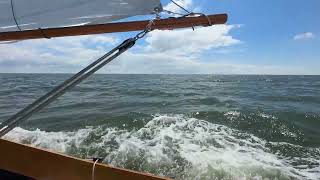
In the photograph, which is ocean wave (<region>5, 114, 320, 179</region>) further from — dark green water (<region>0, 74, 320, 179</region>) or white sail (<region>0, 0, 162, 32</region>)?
white sail (<region>0, 0, 162, 32</region>)

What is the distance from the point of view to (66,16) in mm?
3045

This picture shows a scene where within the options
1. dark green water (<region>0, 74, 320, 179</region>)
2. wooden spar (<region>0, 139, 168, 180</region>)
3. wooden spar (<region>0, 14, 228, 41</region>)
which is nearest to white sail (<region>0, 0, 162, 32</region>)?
wooden spar (<region>0, 14, 228, 41</region>)

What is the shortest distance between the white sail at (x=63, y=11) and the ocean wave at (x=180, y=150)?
466 centimetres

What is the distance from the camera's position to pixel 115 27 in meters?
3.05

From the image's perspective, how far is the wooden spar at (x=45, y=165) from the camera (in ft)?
11.9

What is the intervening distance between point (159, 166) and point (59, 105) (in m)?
10.6

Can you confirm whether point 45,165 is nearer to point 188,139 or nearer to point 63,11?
point 63,11

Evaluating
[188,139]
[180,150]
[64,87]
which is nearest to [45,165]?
[64,87]

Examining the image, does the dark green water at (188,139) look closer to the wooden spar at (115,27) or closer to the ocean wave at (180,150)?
the ocean wave at (180,150)

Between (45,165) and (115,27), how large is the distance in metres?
1.78

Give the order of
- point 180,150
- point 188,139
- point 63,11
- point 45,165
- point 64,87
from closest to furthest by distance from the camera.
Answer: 1. point 64,87
2. point 63,11
3. point 45,165
4. point 180,150
5. point 188,139

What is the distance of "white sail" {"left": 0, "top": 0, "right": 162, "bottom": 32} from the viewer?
3.00 m

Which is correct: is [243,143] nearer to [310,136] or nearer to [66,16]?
[310,136]

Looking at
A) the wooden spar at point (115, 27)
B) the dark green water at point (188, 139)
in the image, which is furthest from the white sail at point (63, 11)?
the dark green water at point (188, 139)
